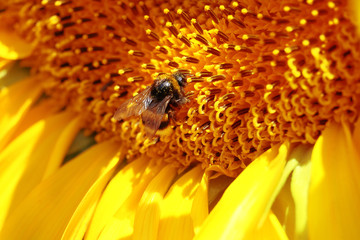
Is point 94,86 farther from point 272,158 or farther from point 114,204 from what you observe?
point 272,158

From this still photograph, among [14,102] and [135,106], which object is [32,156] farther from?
[135,106]

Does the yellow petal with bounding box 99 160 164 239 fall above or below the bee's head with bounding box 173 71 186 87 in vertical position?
below

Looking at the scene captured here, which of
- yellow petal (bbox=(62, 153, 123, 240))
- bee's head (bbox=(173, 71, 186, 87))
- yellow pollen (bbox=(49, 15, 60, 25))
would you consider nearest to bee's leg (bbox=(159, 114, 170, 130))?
bee's head (bbox=(173, 71, 186, 87))

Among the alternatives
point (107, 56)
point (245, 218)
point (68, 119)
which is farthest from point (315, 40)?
point (68, 119)

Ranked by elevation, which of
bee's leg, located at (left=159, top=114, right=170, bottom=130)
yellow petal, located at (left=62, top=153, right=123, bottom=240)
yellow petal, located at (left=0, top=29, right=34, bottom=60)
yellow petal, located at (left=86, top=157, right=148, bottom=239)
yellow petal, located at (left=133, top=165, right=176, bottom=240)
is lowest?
yellow petal, located at (left=133, top=165, right=176, bottom=240)

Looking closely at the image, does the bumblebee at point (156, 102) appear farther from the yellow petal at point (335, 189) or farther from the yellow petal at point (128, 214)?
the yellow petal at point (335, 189)

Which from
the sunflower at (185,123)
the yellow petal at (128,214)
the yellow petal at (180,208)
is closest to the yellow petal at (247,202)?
the sunflower at (185,123)

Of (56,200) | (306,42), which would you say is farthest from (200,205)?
(56,200)

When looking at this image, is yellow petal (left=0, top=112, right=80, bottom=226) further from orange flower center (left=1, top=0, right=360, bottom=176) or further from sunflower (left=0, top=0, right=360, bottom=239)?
orange flower center (left=1, top=0, right=360, bottom=176)
